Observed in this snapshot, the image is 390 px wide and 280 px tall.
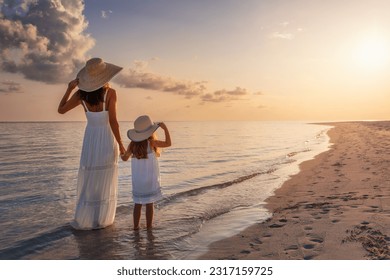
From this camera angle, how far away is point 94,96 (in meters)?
6.03

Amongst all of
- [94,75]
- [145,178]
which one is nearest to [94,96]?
[94,75]

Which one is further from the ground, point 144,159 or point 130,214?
point 144,159

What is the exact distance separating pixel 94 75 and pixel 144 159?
165 cm

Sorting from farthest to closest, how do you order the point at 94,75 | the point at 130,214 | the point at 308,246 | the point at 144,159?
the point at 130,214 < the point at 144,159 < the point at 94,75 < the point at 308,246

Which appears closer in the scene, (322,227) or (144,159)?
(322,227)

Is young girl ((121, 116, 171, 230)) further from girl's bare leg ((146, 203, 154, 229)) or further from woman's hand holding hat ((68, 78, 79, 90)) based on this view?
woman's hand holding hat ((68, 78, 79, 90))

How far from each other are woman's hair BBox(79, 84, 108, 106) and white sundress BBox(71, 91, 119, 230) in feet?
0.43

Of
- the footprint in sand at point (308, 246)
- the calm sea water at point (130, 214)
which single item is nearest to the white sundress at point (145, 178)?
the calm sea water at point (130, 214)

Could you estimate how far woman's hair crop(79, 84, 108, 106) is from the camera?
19.8 ft

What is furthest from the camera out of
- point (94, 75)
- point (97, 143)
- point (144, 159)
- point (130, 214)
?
point (130, 214)

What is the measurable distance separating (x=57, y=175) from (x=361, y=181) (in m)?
11.1

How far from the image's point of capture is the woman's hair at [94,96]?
602cm

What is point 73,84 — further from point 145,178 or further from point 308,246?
point 308,246

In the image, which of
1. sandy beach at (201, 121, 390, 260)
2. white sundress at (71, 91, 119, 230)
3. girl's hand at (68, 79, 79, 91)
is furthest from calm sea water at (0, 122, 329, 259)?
girl's hand at (68, 79, 79, 91)
